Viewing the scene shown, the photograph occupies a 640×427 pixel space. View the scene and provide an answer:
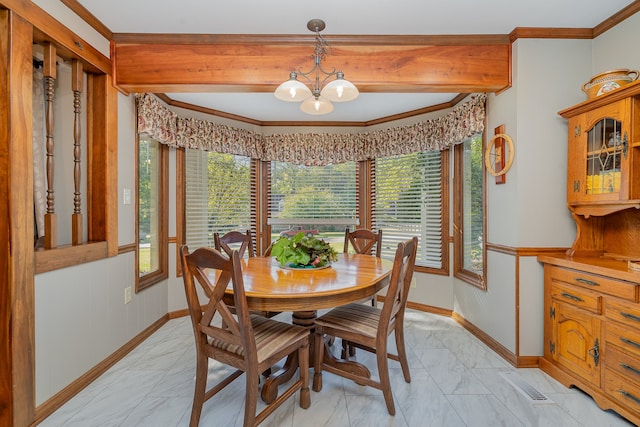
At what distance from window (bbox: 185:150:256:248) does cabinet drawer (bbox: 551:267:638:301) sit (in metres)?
3.22

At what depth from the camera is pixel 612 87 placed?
75.7 inches

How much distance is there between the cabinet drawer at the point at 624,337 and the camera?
1630 millimetres

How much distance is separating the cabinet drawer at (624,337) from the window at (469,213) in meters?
1.00

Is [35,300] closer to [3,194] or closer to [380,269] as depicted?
[3,194]

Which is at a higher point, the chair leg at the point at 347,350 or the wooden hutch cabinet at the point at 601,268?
the wooden hutch cabinet at the point at 601,268

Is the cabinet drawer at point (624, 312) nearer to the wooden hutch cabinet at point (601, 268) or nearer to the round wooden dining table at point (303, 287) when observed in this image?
the wooden hutch cabinet at point (601, 268)

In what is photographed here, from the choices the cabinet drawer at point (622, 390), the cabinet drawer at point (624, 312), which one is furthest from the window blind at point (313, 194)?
the cabinet drawer at point (622, 390)

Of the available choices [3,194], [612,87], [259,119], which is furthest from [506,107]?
[3,194]

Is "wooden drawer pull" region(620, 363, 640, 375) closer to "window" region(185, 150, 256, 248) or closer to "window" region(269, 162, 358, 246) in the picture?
"window" region(269, 162, 358, 246)

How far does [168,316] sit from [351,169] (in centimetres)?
283

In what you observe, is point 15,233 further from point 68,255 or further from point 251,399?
point 251,399

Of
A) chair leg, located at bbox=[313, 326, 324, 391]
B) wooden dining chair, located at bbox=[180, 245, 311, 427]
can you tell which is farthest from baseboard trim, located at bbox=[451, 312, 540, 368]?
Answer: wooden dining chair, located at bbox=[180, 245, 311, 427]

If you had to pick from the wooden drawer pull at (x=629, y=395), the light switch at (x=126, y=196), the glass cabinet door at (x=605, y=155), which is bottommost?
the wooden drawer pull at (x=629, y=395)

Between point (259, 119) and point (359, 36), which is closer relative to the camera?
point (359, 36)
